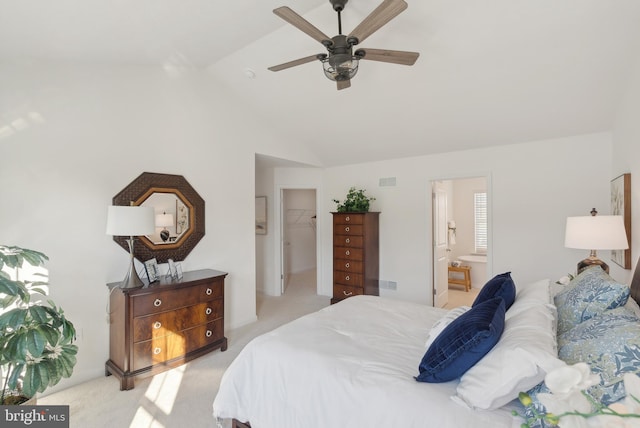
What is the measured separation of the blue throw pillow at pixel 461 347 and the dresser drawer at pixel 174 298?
232 cm

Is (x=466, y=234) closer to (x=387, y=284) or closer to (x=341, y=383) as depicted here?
(x=387, y=284)

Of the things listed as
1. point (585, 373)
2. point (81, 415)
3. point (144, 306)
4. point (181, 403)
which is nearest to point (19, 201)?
point (144, 306)

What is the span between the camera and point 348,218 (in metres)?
4.68

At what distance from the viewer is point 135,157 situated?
307 centimetres

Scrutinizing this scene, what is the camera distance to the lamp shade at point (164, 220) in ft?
10.7

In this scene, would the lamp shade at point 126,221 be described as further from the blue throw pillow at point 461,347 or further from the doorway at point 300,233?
the doorway at point 300,233

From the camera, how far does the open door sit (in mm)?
4488

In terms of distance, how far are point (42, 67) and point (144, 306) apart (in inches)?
85.0

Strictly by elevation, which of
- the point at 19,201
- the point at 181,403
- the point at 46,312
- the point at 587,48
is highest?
the point at 587,48

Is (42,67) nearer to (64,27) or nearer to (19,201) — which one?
(64,27)

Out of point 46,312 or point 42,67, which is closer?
point 46,312

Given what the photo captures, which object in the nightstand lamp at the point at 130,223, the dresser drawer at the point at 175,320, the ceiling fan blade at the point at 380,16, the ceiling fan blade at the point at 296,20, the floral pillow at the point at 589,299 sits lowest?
the dresser drawer at the point at 175,320

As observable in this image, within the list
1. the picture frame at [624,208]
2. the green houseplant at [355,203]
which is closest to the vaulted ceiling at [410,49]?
the picture frame at [624,208]

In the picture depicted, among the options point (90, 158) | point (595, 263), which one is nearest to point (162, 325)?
point (90, 158)
